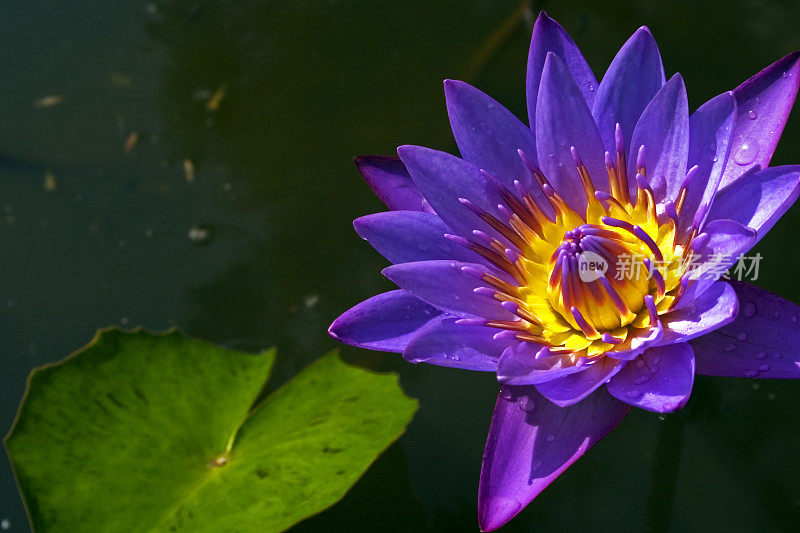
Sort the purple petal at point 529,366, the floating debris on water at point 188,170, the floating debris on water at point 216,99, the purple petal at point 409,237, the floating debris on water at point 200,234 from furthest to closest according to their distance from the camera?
the floating debris on water at point 216,99 → the floating debris on water at point 188,170 → the floating debris on water at point 200,234 → the purple petal at point 409,237 → the purple petal at point 529,366

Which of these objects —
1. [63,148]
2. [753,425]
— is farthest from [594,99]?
[63,148]

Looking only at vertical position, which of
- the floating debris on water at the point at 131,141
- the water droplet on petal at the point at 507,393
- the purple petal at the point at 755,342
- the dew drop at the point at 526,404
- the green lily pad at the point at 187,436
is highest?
the floating debris on water at the point at 131,141

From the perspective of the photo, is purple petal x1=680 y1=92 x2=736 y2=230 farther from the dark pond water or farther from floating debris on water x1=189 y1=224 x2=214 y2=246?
floating debris on water x1=189 y1=224 x2=214 y2=246

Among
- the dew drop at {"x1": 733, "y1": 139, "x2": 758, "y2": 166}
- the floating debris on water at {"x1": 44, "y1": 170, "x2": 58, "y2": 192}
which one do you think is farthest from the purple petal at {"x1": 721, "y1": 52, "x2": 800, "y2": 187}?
the floating debris on water at {"x1": 44, "y1": 170, "x2": 58, "y2": 192}

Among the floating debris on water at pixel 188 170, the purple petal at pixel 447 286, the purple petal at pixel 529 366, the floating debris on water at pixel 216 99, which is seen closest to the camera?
the purple petal at pixel 529 366

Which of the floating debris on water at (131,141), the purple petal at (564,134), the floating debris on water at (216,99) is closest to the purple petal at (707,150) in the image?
the purple petal at (564,134)

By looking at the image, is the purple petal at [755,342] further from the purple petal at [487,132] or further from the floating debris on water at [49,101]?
the floating debris on water at [49,101]

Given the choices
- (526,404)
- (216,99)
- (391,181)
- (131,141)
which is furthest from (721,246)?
(131,141)
